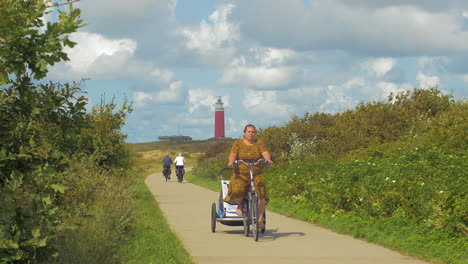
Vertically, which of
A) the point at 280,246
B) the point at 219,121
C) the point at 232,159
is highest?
the point at 219,121

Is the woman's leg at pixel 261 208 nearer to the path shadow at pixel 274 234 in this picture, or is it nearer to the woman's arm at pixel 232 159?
the path shadow at pixel 274 234

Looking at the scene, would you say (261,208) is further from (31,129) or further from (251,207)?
(31,129)

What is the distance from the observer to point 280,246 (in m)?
11.6

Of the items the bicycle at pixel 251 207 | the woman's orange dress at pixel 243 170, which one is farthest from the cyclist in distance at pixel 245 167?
the bicycle at pixel 251 207

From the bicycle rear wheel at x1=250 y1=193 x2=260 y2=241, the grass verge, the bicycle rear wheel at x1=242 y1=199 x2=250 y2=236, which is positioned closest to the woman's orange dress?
the bicycle rear wheel at x1=242 y1=199 x2=250 y2=236

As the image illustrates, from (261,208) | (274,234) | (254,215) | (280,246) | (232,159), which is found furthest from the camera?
(274,234)

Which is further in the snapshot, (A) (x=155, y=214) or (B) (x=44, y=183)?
(A) (x=155, y=214)

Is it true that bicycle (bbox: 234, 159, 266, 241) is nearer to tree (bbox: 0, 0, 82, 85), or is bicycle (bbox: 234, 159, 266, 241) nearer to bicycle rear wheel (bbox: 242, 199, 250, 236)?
bicycle rear wheel (bbox: 242, 199, 250, 236)

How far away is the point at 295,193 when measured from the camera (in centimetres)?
2048

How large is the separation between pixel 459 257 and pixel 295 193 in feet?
36.0

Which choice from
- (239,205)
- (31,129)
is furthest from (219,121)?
(31,129)

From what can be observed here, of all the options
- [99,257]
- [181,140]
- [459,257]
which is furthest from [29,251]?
[181,140]

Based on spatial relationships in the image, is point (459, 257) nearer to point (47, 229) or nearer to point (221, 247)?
point (221, 247)

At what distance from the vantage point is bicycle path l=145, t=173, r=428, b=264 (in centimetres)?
Result: 1007
